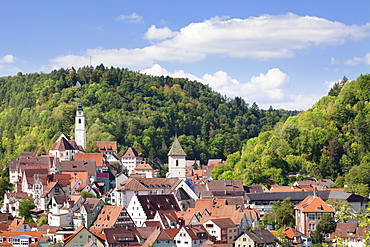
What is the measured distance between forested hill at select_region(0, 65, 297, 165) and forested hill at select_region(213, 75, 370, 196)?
27.2m

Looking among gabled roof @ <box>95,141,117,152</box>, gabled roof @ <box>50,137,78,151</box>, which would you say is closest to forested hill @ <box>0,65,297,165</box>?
gabled roof @ <box>95,141,117,152</box>

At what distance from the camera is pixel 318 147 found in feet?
305

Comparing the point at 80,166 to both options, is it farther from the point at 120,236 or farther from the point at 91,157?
the point at 120,236

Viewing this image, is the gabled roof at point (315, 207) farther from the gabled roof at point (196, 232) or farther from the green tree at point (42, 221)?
the green tree at point (42, 221)

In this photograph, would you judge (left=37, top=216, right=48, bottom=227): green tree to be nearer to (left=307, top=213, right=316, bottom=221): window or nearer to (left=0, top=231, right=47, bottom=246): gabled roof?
(left=0, top=231, right=47, bottom=246): gabled roof

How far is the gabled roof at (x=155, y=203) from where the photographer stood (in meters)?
63.7

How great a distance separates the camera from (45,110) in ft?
410

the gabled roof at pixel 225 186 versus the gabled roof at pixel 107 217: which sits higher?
the gabled roof at pixel 225 186

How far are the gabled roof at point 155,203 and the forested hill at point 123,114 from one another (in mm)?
41014

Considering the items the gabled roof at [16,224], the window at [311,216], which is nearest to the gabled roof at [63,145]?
the gabled roof at [16,224]

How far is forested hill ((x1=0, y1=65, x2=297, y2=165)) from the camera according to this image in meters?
117

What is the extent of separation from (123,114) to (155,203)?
66911mm

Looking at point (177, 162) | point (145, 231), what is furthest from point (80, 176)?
point (145, 231)

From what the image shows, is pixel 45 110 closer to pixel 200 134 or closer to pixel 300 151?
pixel 200 134
